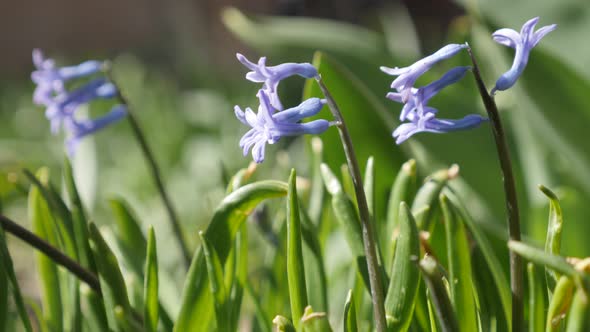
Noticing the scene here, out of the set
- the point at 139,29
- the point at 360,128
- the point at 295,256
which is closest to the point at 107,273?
the point at 295,256

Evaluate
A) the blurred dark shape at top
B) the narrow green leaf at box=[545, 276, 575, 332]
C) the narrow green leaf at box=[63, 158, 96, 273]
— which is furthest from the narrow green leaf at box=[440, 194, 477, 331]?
the blurred dark shape at top

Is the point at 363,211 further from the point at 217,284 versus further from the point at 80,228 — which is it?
the point at 80,228

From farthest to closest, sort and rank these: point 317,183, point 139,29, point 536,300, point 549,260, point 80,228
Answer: point 139,29
point 317,183
point 80,228
point 536,300
point 549,260

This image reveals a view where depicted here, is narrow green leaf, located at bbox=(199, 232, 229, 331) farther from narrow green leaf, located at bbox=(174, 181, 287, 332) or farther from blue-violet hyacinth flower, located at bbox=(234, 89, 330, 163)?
blue-violet hyacinth flower, located at bbox=(234, 89, 330, 163)

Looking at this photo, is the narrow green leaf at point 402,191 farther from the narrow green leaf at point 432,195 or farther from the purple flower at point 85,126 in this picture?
the purple flower at point 85,126

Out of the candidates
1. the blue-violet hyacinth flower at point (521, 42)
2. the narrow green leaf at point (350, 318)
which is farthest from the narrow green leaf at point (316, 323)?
the blue-violet hyacinth flower at point (521, 42)

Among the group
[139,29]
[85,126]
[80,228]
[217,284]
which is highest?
[139,29]
